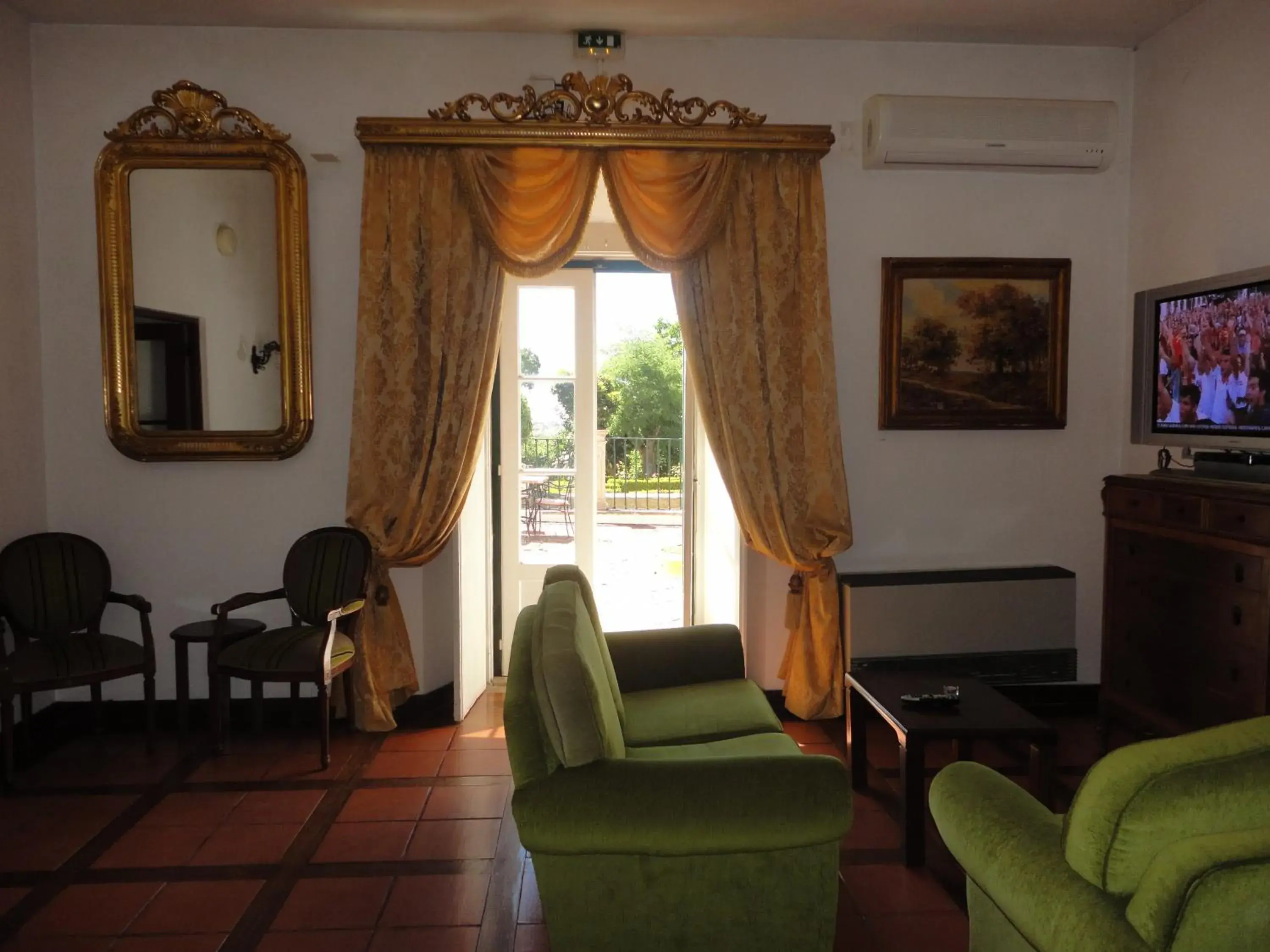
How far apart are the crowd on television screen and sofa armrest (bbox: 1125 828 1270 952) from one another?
7.55ft

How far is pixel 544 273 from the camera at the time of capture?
3.90 meters

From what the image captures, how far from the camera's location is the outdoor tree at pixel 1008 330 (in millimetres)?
4129

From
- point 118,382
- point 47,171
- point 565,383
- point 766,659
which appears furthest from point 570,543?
point 47,171

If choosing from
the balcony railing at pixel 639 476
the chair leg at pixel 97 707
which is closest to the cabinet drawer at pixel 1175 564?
the chair leg at pixel 97 707

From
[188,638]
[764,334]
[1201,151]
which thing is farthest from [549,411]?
[1201,151]

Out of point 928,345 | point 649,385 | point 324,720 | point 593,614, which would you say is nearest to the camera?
point 593,614

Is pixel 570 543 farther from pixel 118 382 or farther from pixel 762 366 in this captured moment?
pixel 118 382

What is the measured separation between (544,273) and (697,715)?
1.97 metres

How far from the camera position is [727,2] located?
3.62 m

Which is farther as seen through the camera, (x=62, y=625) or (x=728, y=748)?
(x=62, y=625)

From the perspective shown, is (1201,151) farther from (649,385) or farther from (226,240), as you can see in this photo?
(649,385)

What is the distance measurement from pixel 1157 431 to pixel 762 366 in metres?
1.58

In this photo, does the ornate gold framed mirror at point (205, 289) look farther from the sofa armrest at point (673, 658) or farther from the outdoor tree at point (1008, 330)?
the outdoor tree at point (1008, 330)

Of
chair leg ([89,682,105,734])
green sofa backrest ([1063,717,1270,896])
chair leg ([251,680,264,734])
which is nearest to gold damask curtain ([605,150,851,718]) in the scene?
chair leg ([251,680,264,734])
